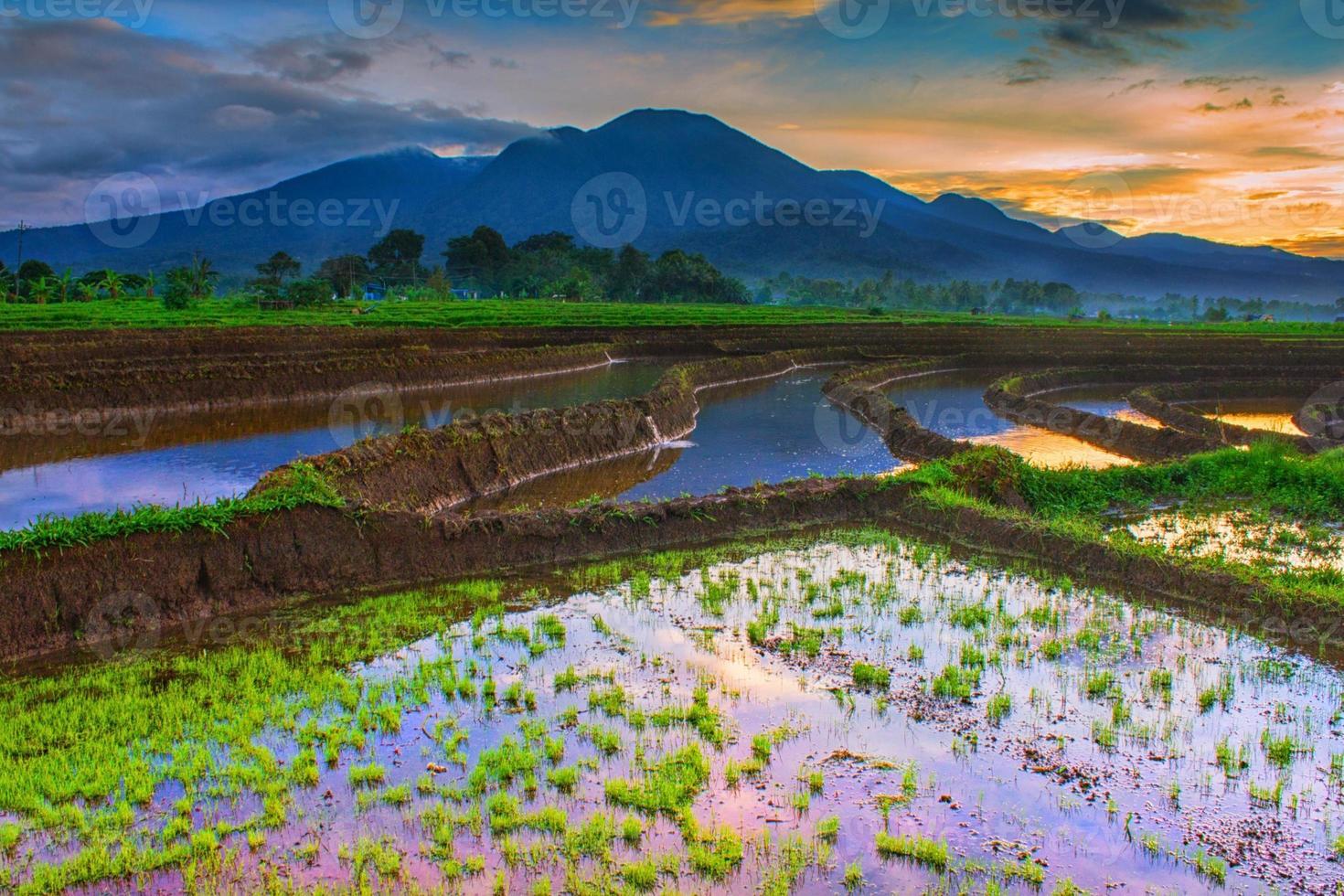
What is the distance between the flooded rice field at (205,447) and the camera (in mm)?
14164

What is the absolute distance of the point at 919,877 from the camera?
555 cm

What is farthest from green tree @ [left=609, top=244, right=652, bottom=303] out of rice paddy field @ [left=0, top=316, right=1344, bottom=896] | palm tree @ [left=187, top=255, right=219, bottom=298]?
rice paddy field @ [left=0, top=316, right=1344, bottom=896]

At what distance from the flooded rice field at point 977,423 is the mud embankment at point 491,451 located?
664 centimetres

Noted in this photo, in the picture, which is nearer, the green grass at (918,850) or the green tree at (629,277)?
the green grass at (918,850)

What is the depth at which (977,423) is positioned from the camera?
2445 cm

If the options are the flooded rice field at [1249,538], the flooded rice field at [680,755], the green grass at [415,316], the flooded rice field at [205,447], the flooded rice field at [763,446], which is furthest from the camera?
the green grass at [415,316]

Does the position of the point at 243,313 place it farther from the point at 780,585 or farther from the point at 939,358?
the point at 780,585

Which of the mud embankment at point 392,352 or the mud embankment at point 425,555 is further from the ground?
the mud embankment at point 392,352

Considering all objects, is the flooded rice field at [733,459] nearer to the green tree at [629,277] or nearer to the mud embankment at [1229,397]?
the mud embankment at [1229,397]

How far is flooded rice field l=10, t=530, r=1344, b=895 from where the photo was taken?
5.61 metres

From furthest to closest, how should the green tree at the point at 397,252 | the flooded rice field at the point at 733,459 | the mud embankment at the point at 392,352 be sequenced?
the green tree at the point at 397,252, the mud embankment at the point at 392,352, the flooded rice field at the point at 733,459

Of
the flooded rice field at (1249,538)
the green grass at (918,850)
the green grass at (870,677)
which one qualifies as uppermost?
the flooded rice field at (1249,538)

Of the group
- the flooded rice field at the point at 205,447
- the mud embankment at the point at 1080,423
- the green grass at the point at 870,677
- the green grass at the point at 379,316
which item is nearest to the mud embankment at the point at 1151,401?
the mud embankment at the point at 1080,423

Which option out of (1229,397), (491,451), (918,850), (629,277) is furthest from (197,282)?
(918,850)
